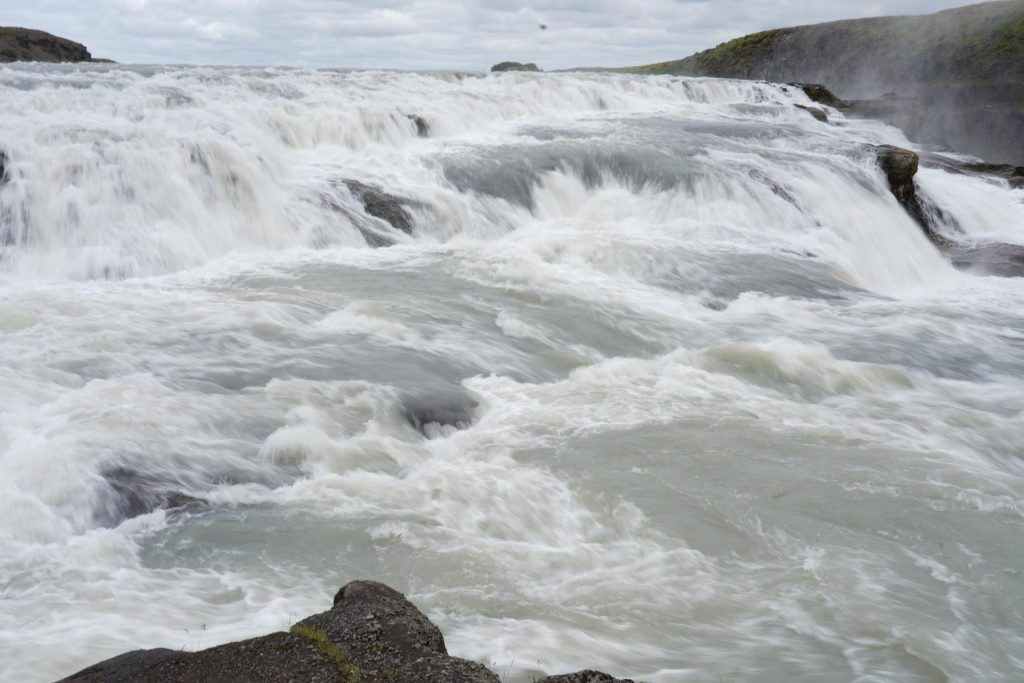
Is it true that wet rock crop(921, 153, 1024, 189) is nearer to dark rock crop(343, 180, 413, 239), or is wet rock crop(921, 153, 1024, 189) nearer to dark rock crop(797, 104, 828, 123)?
dark rock crop(797, 104, 828, 123)

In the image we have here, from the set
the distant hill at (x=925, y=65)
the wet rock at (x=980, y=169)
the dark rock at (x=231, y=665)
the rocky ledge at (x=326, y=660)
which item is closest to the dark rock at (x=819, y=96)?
the distant hill at (x=925, y=65)

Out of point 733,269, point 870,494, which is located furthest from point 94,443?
point 733,269

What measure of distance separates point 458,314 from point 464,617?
6297 mm

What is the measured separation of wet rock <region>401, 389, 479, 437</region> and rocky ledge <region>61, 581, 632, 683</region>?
13.9 ft

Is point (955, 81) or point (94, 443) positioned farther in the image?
point (955, 81)

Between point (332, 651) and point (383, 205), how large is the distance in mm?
12788

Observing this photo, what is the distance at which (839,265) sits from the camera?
1564 cm

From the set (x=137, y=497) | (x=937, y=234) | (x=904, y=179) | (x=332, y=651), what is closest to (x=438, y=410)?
(x=137, y=497)

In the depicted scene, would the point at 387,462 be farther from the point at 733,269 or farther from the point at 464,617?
the point at 733,269

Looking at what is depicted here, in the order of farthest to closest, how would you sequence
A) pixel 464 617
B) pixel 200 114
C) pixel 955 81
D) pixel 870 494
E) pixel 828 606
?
pixel 955 81 → pixel 200 114 → pixel 870 494 → pixel 828 606 → pixel 464 617

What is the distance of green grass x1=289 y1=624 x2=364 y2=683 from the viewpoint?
11.1 ft

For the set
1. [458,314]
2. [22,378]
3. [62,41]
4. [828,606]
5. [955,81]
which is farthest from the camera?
[62,41]

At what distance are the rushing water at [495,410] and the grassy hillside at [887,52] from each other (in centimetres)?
3530

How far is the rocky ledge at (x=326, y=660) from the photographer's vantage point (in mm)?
3393
